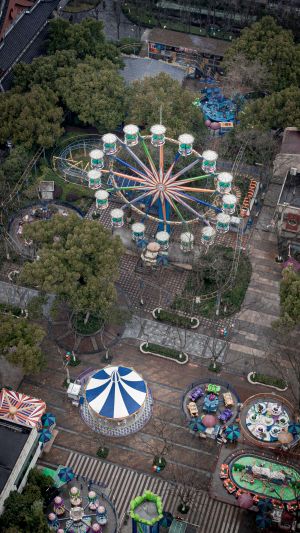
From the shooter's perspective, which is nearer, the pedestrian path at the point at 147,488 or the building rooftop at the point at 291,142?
the pedestrian path at the point at 147,488

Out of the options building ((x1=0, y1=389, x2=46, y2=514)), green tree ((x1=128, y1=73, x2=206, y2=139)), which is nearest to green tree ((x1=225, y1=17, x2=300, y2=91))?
green tree ((x1=128, y1=73, x2=206, y2=139))

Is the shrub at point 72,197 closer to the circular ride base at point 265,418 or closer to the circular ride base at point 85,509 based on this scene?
the circular ride base at point 265,418

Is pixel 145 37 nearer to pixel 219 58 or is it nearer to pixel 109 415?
pixel 219 58

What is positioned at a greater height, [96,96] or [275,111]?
[275,111]

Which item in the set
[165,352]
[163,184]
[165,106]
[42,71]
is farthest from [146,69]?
[165,352]

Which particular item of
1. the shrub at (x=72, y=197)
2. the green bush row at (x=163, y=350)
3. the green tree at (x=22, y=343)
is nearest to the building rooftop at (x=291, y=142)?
the shrub at (x=72, y=197)

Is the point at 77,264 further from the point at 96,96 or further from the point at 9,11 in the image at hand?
the point at 9,11

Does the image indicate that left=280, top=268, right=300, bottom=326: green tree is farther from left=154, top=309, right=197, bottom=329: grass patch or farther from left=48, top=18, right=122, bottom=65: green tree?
left=48, top=18, right=122, bottom=65: green tree
